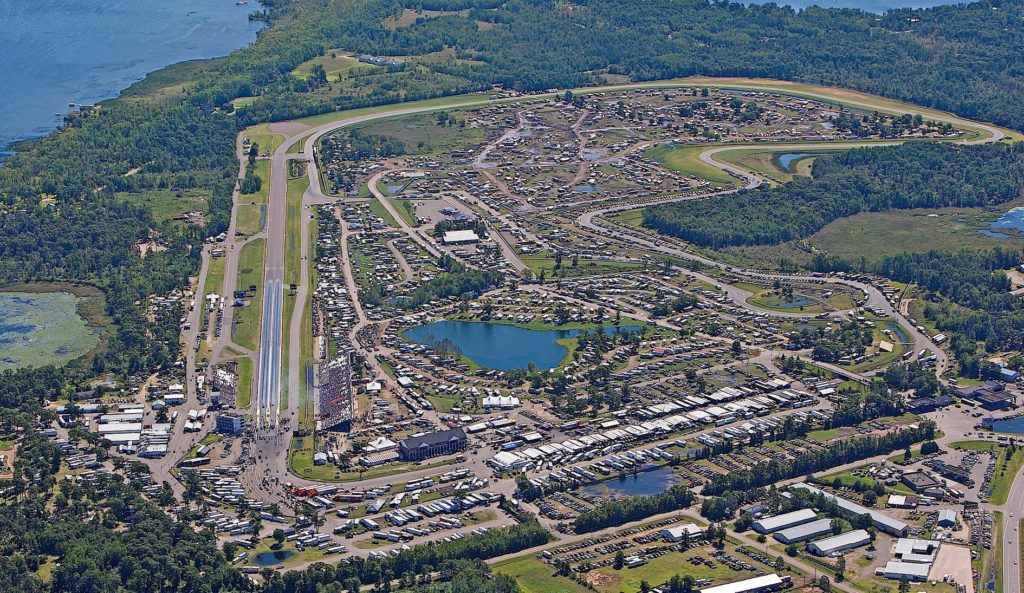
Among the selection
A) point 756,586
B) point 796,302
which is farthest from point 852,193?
point 756,586

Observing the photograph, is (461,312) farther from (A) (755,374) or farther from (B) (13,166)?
(B) (13,166)

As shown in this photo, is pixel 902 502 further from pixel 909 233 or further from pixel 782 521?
pixel 909 233

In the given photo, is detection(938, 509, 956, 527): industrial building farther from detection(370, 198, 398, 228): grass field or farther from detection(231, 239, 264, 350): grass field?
detection(370, 198, 398, 228): grass field

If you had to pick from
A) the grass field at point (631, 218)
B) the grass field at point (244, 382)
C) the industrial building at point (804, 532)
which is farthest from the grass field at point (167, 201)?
the industrial building at point (804, 532)

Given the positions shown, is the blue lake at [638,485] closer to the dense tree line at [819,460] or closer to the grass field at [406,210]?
the dense tree line at [819,460]

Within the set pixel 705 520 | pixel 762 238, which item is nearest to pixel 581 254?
pixel 762 238

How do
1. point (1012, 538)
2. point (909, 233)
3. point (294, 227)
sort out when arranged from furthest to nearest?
point (909, 233), point (294, 227), point (1012, 538)

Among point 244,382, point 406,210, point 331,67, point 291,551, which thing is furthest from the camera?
point 331,67
